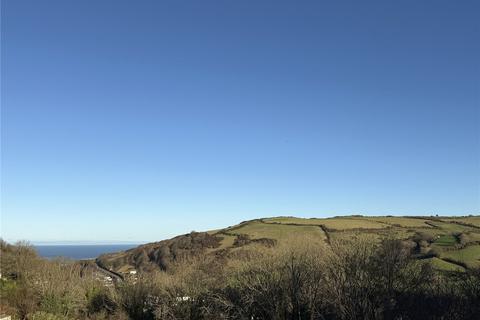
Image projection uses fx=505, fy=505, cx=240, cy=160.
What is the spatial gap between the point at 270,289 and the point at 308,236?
29.8m

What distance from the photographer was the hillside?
80881 millimetres

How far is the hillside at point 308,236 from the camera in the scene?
80.9 meters

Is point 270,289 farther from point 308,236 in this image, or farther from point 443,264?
point 443,264

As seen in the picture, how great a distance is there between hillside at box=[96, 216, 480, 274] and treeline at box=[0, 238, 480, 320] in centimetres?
2364

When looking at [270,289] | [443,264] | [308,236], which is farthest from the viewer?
[308,236]

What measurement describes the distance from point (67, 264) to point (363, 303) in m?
38.9

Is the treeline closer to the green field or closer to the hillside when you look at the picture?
the green field

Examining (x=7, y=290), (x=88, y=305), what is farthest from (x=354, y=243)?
(x=7, y=290)

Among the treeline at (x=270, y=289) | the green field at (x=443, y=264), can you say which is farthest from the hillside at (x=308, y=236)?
the treeline at (x=270, y=289)

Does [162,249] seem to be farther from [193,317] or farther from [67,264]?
[193,317]

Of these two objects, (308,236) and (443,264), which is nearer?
(443,264)

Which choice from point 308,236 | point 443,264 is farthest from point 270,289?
point 443,264

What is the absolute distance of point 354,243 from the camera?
4681 cm

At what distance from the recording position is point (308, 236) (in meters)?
79.2
